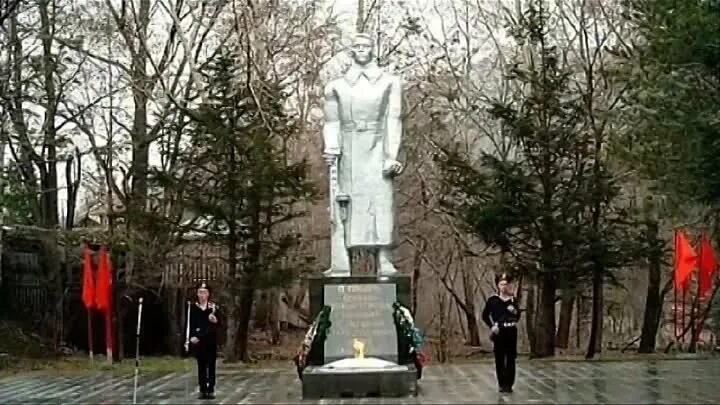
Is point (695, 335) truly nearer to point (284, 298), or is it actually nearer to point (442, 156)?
point (442, 156)

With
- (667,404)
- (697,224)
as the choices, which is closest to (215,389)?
(667,404)

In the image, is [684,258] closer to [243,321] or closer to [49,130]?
[243,321]

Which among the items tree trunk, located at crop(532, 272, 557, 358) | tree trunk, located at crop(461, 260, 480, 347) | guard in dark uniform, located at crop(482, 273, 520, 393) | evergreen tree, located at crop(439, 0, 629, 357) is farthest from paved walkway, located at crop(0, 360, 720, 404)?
tree trunk, located at crop(461, 260, 480, 347)

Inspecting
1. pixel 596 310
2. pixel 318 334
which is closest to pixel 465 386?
pixel 318 334

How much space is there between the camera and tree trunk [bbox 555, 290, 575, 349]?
24919mm

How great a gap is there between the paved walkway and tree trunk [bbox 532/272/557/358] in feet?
13.2

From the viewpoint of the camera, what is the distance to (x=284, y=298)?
32.9 metres

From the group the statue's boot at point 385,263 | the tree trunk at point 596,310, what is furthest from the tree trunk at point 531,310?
the statue's boot at point 385,263

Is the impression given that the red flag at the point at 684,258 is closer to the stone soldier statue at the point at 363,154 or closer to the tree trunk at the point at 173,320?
the stone soldier statue at the point at 363,154

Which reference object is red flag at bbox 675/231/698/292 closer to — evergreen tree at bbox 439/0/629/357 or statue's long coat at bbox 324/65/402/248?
evergreen tree at bbox 439/0/629/357

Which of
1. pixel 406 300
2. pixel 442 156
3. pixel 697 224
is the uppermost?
pixel 442 156

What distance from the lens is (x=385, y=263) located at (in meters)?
14.9

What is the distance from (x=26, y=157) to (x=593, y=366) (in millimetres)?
14031

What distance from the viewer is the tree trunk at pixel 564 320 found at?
24.9 m
